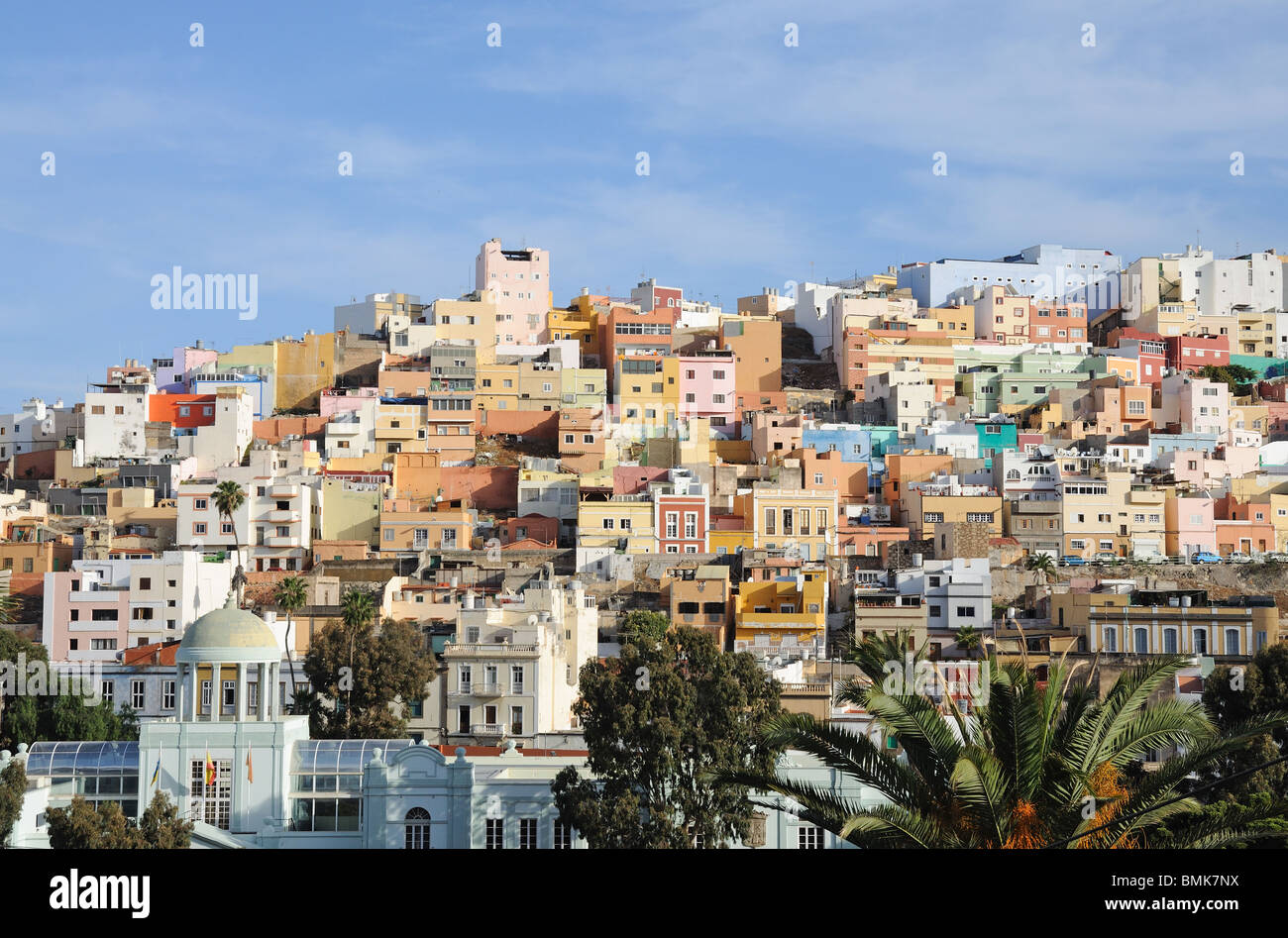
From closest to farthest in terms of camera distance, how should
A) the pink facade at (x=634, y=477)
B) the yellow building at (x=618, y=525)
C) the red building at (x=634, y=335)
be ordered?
the yellow building at (x=618, y=525) → the pink facade at (x=634, y=477) → the red building at (x=634, y=335)

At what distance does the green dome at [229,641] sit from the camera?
120 feet

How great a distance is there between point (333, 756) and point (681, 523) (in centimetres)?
3383

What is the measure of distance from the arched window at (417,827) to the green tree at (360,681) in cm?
1031

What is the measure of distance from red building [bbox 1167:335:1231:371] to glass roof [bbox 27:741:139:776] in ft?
235

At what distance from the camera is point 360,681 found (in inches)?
1844

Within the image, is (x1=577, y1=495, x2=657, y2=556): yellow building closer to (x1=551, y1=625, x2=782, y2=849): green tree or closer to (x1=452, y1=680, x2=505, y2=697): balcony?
(x1=452, y1=680, x2=505, y2=697): balcony

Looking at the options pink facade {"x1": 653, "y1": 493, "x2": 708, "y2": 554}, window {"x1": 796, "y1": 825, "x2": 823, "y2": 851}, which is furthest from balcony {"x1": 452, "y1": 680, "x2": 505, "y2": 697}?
pink facade {"x1": 653, "y1": 493, "x2": 708, "y2": 554}

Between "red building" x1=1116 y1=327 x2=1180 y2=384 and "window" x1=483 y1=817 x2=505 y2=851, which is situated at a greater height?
"red building" x1=1116 y1=327 x2=1180 y2=384

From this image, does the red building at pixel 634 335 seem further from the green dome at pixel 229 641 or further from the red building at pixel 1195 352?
the green dome at pixel 229 641

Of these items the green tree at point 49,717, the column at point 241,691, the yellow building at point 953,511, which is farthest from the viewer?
the yellow building at point 953,511

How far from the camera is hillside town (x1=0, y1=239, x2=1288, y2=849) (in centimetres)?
3688

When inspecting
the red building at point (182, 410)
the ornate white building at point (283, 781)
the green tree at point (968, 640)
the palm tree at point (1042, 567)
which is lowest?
the ornate white building at point (283, 781)

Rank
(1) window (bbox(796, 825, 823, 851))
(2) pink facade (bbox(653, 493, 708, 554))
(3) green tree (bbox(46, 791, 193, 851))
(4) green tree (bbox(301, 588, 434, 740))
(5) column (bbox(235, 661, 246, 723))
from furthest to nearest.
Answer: (2) pink facade (bbox(653, 493, 708, 554)), (4) green tree (bbox(301, 588, 434, 740)), (5) column (bbox(235, 661, 246, 723)), (1) window (bbox(796, 825, 823, 851)), (3) green tree (bbox(46, 791, 193, 851))

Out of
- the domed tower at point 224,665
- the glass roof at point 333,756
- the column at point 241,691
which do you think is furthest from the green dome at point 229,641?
the glass roof at point 333,756
